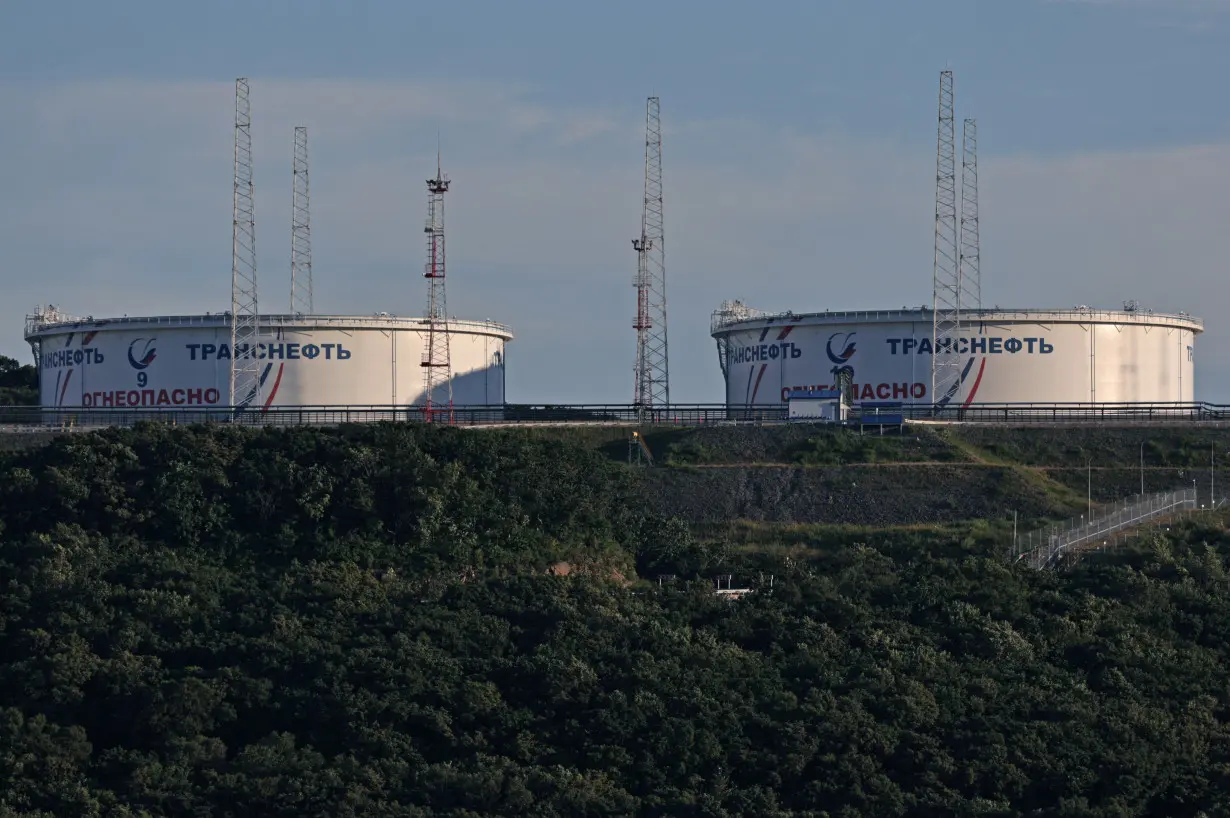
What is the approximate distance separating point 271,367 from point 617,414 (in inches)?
608

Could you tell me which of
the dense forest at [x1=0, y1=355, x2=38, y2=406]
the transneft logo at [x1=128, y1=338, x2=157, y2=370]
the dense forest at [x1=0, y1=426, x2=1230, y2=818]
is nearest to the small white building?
the dense forest at [x1=0, y1=426, x2=1230, y2=818]

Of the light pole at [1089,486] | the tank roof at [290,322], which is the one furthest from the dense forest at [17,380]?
the light pole at [1089,486]

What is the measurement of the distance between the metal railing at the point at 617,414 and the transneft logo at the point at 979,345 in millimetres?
2415

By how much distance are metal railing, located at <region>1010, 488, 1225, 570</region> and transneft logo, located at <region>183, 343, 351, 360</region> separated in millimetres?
34560

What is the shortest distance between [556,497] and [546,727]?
54.3 feet

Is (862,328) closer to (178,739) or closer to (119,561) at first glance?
(119,561)

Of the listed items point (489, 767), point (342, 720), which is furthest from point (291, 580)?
point (489, 767)

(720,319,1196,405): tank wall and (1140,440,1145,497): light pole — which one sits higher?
(720,319,1196,405): tank wall

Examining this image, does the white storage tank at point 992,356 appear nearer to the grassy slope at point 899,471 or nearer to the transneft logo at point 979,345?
the transneft logo at point 979,345

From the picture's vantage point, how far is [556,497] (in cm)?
7138

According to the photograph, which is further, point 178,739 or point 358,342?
point 358,342

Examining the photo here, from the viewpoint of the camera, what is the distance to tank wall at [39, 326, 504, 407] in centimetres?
9425

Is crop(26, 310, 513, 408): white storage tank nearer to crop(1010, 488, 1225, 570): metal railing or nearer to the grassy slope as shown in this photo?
the grassy slope

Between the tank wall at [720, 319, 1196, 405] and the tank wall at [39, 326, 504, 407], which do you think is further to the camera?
the tank wall at [39, 326, 504, 407]
